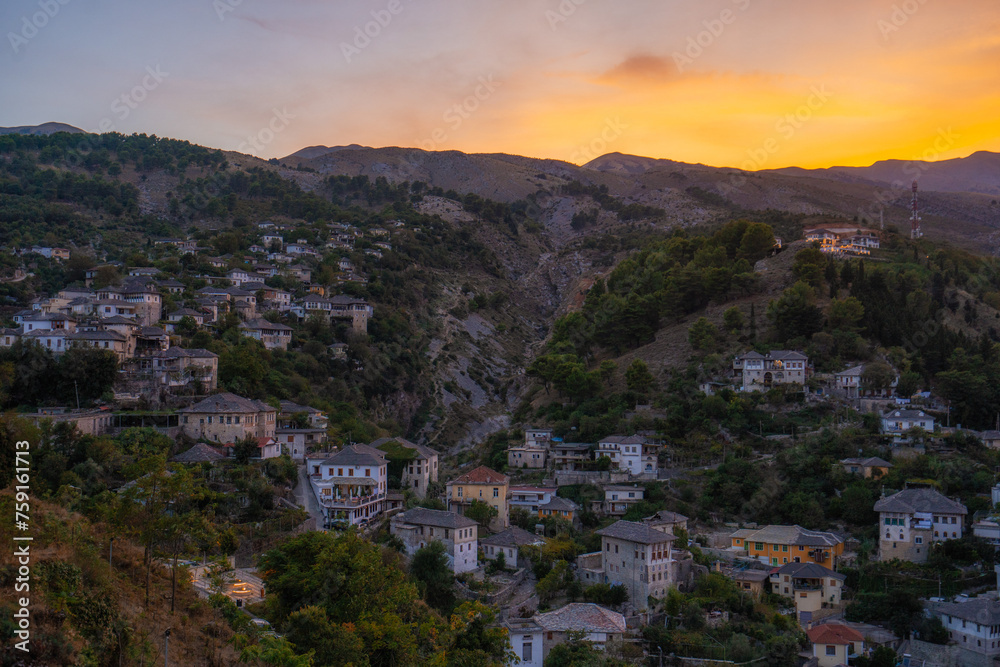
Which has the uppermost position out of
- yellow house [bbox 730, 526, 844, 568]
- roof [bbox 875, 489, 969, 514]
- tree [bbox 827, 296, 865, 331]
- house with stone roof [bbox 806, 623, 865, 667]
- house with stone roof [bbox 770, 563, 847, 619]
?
tree [bbox 827, 296, 865, 331]

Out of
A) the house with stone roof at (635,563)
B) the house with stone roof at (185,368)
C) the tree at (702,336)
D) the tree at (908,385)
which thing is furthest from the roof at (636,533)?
the tree at (702,336)


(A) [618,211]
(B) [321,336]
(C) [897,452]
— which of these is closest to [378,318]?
(B) [321,336]

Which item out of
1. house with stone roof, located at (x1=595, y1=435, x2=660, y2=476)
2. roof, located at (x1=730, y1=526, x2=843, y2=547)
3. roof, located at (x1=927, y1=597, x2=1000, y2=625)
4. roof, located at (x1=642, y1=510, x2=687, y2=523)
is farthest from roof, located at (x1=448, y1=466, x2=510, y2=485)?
roof, located at (x1=927, y1=597, x2=1000, y2=625)

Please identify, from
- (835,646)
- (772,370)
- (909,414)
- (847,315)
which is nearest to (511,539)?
(835,646)

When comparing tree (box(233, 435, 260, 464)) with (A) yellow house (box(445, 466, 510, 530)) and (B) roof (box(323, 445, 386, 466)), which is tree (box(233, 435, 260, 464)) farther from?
(A) yellow house (box(445, 466, 510, 530))

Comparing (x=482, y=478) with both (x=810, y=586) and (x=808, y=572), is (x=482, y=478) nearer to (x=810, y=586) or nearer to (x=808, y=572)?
(x=808, y=572)

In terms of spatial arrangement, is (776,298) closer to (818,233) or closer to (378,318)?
(818,233)
